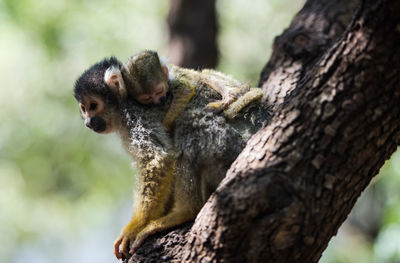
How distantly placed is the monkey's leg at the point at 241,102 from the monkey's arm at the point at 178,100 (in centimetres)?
40

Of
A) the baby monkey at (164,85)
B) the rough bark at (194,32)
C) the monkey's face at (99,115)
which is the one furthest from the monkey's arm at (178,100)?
the rough bark at (194,32)

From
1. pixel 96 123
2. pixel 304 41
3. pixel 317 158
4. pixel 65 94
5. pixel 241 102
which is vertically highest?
pixel 65 94

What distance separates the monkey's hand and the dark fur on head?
45.5 inches

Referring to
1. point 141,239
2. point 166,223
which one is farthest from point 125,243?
point 166,223

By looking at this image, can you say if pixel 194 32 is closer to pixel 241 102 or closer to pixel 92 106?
pixel 92 106

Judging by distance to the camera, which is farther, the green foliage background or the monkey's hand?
the green foliage background

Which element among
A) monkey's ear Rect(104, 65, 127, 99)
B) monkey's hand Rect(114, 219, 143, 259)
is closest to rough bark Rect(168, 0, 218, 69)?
monkey's ear Rect(104, 65, 127, 99)

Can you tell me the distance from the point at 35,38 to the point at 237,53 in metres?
4.91

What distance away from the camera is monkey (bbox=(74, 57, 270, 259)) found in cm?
342

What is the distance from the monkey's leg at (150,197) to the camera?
357 cm

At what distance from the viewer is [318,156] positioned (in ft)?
8.48

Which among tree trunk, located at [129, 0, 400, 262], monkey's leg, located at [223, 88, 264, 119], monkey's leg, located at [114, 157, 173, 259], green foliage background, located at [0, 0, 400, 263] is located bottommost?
tree trunk, located at [129, 0, 400, 262]

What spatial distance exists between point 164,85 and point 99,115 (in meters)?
0.68

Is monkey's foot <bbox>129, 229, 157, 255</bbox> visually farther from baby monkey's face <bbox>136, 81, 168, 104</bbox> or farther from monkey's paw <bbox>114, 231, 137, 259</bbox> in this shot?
baby monkey's face <bbox>136, 81, 168, 104</bbox>
